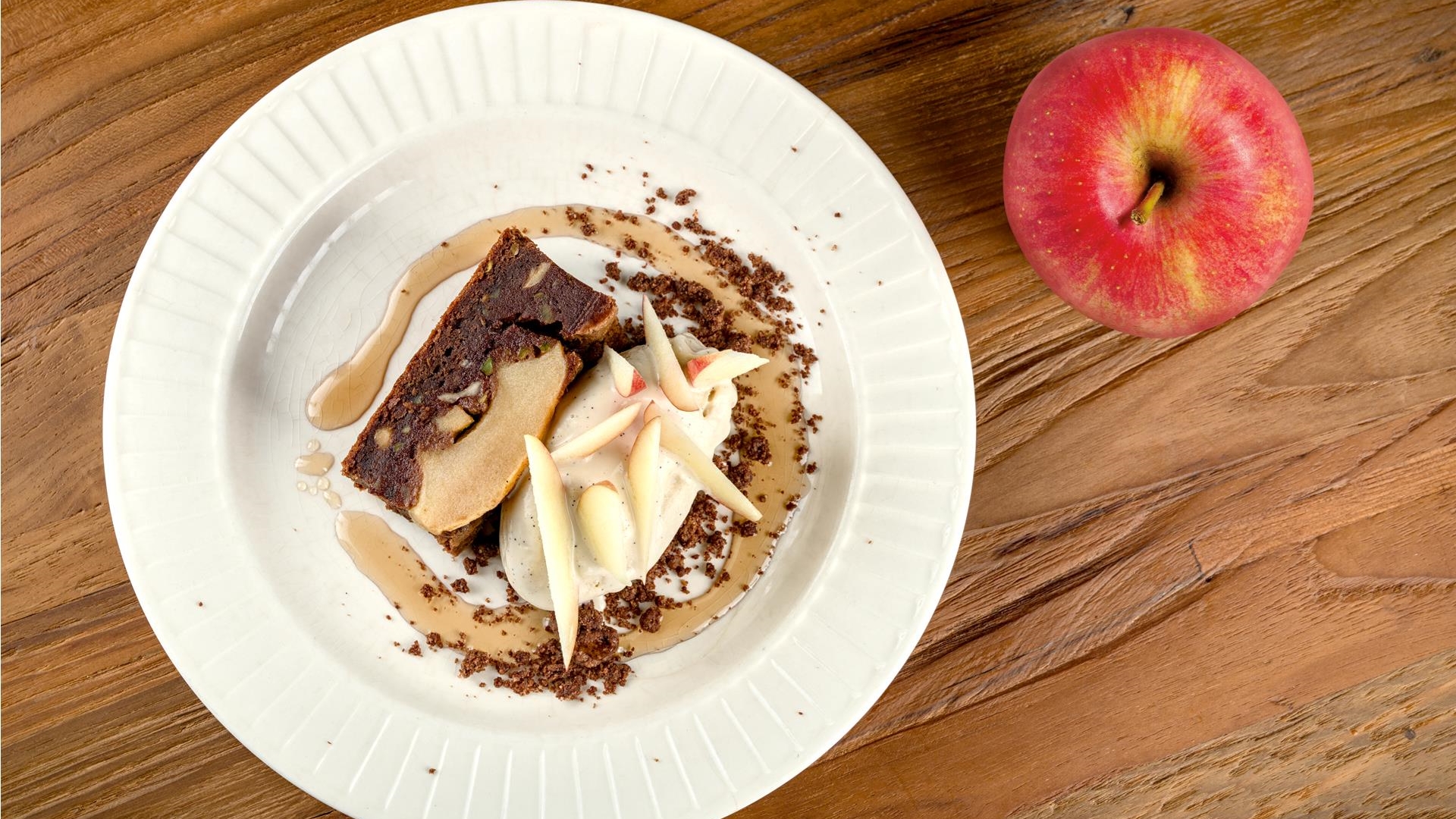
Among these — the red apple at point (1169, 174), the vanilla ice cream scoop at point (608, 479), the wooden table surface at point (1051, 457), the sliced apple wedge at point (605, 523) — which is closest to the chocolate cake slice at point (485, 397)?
the vanilla ice cream scoop at point (608, 479)

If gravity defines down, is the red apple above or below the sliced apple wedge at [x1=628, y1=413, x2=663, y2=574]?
above

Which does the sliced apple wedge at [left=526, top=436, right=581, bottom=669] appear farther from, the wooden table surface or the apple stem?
the apple stem

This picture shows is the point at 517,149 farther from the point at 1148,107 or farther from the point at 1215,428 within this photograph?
the point at 1215,428

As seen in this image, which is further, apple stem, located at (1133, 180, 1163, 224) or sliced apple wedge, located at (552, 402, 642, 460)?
sliced apple wedge, located at (552, 402, 642, 460)

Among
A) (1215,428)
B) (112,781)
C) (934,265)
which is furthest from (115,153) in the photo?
(1215,428)

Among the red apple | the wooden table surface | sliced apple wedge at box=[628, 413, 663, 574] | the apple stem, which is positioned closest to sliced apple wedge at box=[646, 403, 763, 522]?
sliced apple wedge at box=[628, 413, 663, 574]

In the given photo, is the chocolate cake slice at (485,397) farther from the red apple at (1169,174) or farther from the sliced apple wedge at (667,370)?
the red apple at (1169,174)

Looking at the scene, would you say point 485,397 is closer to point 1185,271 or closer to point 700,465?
point 700,465
